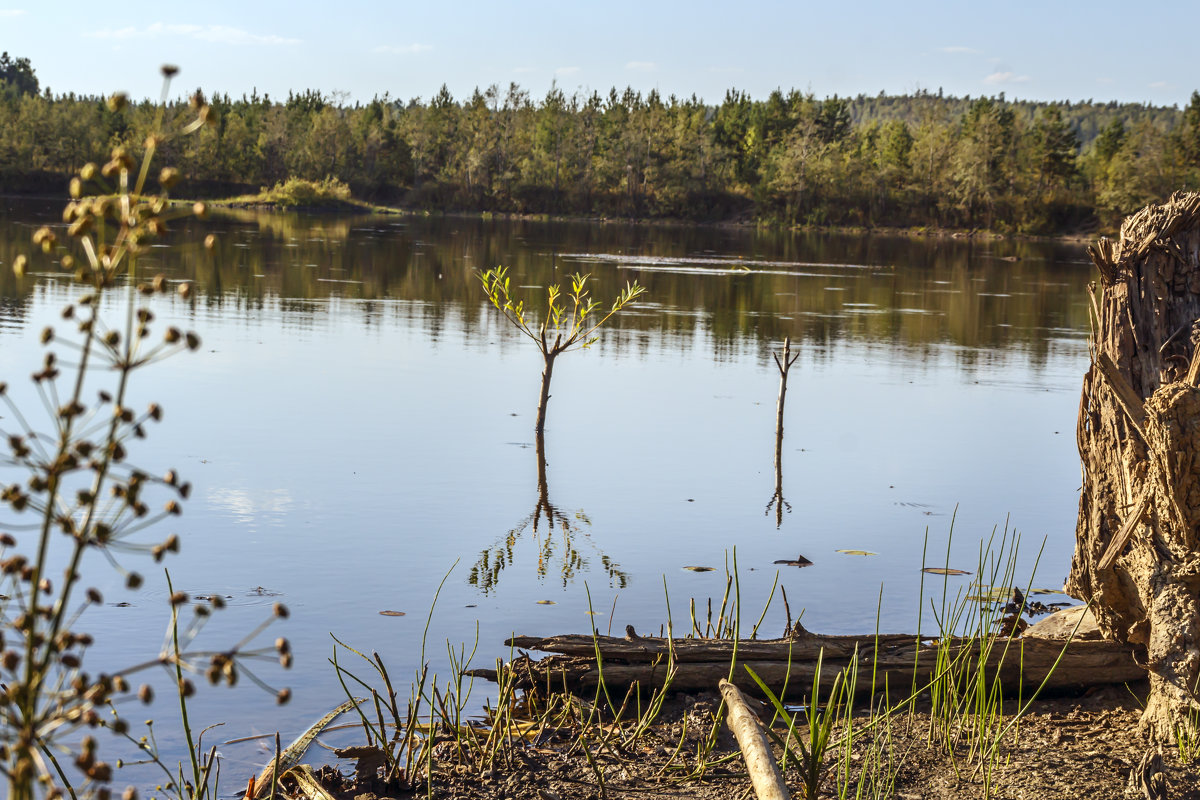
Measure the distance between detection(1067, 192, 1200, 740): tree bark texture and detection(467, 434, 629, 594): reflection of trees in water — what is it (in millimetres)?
3668

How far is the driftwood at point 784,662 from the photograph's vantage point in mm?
6215

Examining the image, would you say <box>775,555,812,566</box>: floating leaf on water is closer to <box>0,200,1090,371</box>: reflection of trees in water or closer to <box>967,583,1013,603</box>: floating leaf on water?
<box>967,583,1013,603</box>: floating leaf on water

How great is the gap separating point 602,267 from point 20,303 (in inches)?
872

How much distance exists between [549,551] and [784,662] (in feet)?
12.6

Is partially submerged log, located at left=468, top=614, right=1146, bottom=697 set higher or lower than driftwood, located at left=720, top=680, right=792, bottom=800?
lower

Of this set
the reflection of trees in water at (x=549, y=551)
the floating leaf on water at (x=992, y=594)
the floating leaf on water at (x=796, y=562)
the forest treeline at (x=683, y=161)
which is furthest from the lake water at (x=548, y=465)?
the forest treeline at (x=683, y=161)

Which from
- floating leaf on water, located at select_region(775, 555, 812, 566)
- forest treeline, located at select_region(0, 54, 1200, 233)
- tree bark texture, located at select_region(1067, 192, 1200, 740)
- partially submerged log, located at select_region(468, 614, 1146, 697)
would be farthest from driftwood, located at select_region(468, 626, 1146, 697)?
forest treeline, located at select_region(0, 54, 1200, 233)

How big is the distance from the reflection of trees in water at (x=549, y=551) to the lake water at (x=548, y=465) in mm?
34

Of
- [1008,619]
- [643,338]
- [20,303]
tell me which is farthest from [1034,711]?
[20,303]

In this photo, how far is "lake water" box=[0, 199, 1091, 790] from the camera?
8.15m

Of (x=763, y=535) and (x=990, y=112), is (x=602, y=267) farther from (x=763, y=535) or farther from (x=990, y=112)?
(x=990, y=112)

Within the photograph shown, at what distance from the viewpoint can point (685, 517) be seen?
10.9m

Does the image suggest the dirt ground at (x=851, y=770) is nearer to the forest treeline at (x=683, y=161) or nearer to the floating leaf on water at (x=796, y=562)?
the floating leaf on water at (x=796, y=562)

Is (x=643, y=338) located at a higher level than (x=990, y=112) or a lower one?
lower
